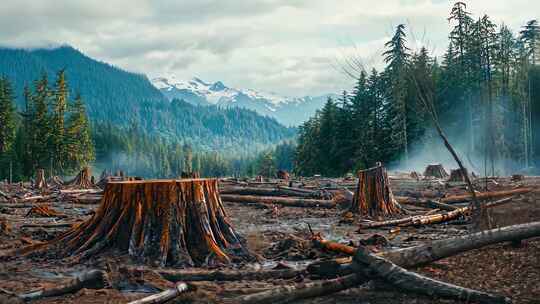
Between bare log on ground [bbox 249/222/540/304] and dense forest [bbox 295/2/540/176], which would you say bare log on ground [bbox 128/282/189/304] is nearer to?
bare log on ground [bbox 249/222/540/304]

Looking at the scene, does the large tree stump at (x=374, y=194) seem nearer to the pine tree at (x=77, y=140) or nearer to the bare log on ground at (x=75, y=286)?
the bare log on ground at (x=75, y=286)

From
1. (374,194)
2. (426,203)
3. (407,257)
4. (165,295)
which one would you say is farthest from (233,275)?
(426,203)

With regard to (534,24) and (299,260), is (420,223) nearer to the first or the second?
(299,260)

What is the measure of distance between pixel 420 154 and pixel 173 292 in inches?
2194

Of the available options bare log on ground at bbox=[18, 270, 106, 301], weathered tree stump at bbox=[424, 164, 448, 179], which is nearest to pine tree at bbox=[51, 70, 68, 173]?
weathered tree stump at bbox=[424, 164, 448, 179]

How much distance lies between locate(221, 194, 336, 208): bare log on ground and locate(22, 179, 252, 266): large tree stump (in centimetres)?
1012

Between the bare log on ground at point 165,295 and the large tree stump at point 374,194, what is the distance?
9632mm

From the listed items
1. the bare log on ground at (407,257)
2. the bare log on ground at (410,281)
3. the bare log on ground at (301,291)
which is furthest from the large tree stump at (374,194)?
the bare log on ground at (301,291)

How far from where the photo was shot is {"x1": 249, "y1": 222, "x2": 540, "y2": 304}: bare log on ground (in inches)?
240

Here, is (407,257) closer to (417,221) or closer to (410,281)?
(410,281)

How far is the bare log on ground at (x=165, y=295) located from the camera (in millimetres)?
5941

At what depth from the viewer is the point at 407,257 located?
738cm

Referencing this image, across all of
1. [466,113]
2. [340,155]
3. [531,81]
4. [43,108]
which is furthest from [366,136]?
[43,108]

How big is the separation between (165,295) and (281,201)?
46.1ft
